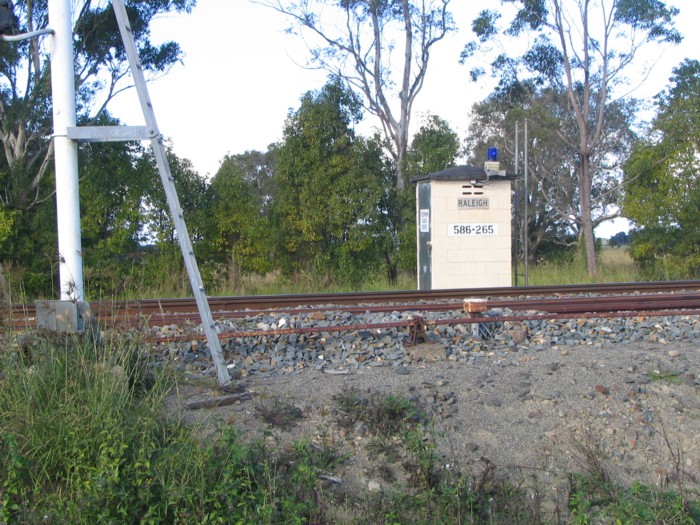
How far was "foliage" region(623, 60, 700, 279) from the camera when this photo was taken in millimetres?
20484

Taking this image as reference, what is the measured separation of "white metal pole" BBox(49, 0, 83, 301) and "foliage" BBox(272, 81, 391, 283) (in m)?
14.3

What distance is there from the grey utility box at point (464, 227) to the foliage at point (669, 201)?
22.2 ft

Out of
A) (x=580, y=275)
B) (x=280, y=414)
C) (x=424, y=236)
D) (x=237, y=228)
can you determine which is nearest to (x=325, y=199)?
(x=237, y=228)

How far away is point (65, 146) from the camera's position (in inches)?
240

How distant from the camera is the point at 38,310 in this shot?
582 cm

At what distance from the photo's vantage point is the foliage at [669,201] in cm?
2048

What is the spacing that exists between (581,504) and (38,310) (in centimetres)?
411

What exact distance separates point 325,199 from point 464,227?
6635 millimetres

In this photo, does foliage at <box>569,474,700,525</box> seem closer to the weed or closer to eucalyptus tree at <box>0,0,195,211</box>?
the weed

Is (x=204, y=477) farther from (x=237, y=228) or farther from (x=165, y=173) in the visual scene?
(x=237, y=228)

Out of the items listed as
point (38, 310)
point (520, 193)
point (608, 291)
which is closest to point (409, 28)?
point (520, 193)

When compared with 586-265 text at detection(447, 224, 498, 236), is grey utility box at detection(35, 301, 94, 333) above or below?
below

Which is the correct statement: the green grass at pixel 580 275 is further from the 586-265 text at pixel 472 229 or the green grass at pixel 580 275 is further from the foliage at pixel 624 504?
the foliage at pixel 624 504

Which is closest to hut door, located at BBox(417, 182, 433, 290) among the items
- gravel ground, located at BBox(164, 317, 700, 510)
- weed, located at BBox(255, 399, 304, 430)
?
gravel ground, located at BBox(164, 317, 700, 510)
